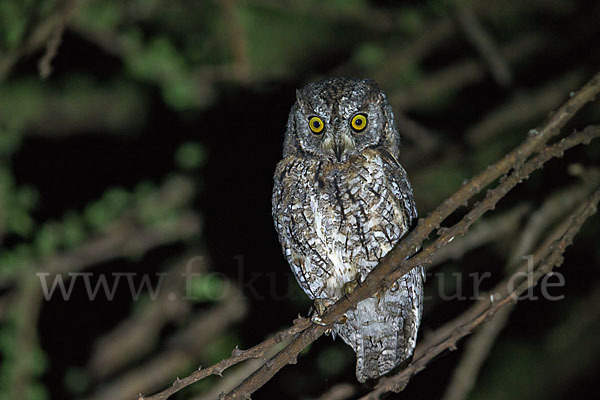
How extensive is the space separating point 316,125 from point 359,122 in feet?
0.64

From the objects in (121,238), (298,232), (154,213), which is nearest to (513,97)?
(298,232)

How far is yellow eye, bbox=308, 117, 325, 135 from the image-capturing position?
278 cm

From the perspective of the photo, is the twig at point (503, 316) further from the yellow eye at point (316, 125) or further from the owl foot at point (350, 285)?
the yellow eye at point (316, 125)

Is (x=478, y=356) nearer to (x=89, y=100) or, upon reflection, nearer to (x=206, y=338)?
(x=206, y=338)

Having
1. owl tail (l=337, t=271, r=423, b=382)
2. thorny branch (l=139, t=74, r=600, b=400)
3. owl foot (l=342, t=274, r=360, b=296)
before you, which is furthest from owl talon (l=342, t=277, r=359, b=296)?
thorny branch (l=139, t=74, r=600, b=400)

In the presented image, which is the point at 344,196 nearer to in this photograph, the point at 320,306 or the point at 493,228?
the point at 320,306

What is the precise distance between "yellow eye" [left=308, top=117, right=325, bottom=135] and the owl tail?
0.78 metres

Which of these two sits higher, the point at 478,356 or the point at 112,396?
the point at 112,396

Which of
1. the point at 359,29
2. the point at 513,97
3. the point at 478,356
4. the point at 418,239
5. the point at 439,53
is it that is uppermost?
the point at 359,29

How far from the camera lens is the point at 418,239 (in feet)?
5.88

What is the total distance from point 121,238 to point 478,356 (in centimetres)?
246

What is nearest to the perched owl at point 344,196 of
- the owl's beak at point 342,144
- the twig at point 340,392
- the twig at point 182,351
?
the owl's beak at point 342,144

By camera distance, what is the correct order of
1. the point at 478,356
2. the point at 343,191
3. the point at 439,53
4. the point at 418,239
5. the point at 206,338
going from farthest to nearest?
1. the point at 439,53
2. the point at 206,338
3. the point at 478,356
4. the point at 343,191
5. the point at 418,239

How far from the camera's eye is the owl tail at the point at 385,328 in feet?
9.56
